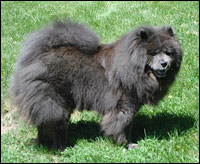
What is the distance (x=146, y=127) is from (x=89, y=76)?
151cm

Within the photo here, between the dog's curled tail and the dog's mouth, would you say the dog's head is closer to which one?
the dog's mouth

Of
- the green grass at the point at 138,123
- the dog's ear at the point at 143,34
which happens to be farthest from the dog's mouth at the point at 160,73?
the green grass at the point at 138,123

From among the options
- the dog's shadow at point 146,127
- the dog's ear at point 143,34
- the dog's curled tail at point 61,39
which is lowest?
the dog's shadow at point 146,127

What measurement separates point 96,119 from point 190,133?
6.05 ft

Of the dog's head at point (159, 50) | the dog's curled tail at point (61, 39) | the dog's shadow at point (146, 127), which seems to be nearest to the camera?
the dog's head at point (159, 50)

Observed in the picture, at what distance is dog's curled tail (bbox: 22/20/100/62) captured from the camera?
17.1 ft

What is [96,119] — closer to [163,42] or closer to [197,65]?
[163,42]

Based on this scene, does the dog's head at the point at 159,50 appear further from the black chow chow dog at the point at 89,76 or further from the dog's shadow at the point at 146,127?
the dog's shadow at the point at 146,127

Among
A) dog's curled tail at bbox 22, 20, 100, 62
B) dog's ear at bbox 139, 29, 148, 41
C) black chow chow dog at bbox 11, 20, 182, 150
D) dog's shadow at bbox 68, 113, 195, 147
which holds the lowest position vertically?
dog's shadow at bbox 68, 113, 195, 147

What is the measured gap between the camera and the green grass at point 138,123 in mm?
5078

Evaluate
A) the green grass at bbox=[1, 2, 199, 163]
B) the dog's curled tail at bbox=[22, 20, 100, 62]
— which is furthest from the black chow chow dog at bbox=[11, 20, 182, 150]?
the green grass at bbox=[1, 2, 199, 163]

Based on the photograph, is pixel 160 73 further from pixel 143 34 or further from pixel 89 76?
pixel 89 76

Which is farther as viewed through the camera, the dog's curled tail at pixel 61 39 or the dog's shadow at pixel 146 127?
the dog's shadow at pixel 146 127

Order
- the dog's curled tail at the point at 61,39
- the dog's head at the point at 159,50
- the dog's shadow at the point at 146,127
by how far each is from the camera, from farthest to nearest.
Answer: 1. the dog's shadow at the point at 146,127
2. the dog's curled tail at the point at 61,39
3. the dog's head at the point at 159,50
